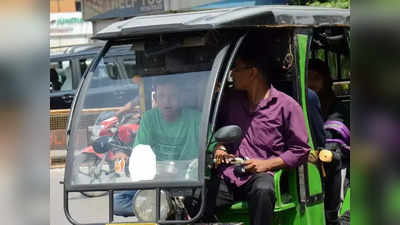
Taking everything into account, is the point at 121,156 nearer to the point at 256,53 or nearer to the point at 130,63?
the point at 130,63

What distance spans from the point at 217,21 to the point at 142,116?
2.89 feet

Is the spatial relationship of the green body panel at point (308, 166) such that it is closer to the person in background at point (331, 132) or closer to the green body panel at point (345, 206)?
the person in background at point (331, 132)

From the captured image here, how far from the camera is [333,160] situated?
5586mm

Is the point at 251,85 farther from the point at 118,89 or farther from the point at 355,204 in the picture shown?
the point at 355,204

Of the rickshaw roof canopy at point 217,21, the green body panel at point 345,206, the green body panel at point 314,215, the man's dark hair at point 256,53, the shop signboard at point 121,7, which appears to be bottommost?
the green body panel at point 345,206

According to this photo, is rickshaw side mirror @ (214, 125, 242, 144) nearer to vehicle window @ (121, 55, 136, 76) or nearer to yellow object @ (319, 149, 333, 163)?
vehicle window @ (121, 55, 136, 76)

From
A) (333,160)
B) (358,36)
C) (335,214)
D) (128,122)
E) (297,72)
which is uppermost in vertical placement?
(358,36)

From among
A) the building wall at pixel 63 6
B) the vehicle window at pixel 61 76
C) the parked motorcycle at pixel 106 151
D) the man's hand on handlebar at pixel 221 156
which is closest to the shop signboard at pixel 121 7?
the vehicle window at pixel 61 76

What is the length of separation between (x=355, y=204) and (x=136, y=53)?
294 cm

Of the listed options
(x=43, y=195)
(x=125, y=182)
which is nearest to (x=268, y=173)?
(x=125, y=182)

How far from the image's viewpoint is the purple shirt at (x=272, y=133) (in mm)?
4703

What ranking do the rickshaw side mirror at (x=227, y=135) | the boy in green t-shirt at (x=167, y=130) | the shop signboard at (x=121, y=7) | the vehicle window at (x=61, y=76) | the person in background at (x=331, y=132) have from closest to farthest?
the rickshaw side mirror at (x=227, y=135) < the boy in green t-shirt at (x=167, y=130) < the person in background at (x=331, y=132) < the vehicle window at (x=61, y=76) < the shop signboard at (x=121, y=7)

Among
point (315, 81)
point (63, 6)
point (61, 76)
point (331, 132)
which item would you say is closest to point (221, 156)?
point (331, 132)

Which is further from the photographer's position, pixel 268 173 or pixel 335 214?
pixel 335 214
